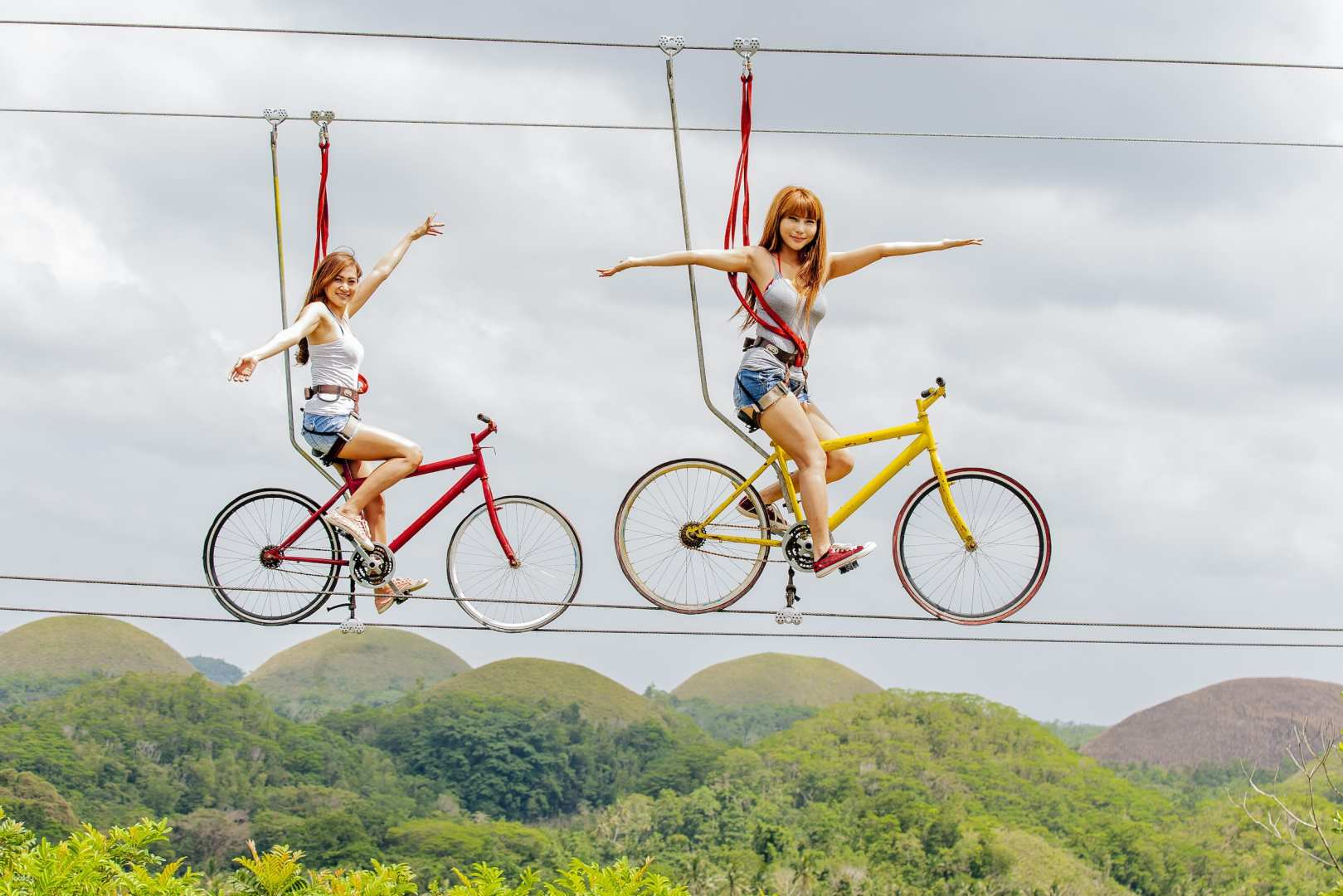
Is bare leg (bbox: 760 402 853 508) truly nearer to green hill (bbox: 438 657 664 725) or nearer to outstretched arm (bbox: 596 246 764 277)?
outstretched arm (bbox: 596 246 764 277)

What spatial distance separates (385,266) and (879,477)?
344 cm

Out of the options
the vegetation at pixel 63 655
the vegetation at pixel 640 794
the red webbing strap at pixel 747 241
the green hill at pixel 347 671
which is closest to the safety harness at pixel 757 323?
the red webbing strap at pixel 747 241

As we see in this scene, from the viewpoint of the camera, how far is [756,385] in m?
9.21

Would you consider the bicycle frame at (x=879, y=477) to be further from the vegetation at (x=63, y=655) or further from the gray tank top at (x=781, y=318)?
the vegetation at (x=63, y=655)

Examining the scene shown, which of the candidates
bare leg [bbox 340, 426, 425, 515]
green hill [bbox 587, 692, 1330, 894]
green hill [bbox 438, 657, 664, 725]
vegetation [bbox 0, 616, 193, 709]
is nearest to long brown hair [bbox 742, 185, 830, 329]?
bare leg [bbox 340, 426, 425, 515]

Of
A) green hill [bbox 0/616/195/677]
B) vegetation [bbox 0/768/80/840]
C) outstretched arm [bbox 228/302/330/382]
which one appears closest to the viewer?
outstretched arm [bbox 228/302/330/382]

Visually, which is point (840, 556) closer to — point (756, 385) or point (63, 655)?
point (756, 385)

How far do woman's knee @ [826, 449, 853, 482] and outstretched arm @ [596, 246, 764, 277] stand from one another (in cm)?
126

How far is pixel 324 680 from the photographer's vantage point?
185 meters

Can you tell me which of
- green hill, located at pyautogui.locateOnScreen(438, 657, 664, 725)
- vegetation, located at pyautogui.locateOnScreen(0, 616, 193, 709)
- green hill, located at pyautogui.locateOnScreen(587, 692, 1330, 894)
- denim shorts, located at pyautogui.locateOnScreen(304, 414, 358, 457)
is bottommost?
green hill, located at pyautogui.locateOnScreen(587, 692, 1330, 894)

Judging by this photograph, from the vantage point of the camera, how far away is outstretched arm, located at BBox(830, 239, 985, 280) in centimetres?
956

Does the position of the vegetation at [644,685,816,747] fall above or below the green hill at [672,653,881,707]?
below

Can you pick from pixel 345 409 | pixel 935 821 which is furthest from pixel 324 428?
pixel 935 821

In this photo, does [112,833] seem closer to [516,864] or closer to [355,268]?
[355,268]
